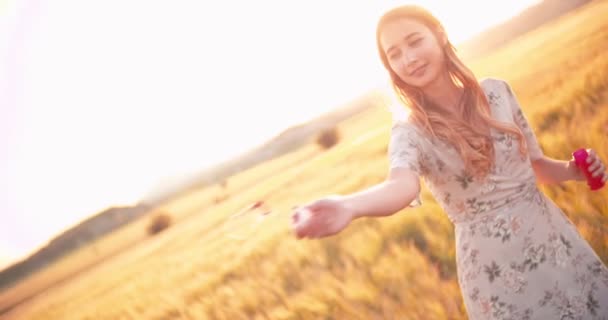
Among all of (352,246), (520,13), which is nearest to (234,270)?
(352,246)

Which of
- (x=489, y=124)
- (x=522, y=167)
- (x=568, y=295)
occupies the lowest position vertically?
(x=568, y=295)

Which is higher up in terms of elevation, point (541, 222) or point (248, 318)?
point (541, 222)

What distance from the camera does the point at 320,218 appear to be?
0.61m

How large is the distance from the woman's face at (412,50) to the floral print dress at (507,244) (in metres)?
0.12

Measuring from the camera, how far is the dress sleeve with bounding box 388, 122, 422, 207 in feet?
2.90

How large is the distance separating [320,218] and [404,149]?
38 cm

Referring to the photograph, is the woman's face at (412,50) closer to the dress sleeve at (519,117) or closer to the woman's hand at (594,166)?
the dress sleeve at (519,117)

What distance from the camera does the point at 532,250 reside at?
3.16 feet

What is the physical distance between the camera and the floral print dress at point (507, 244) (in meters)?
0.95

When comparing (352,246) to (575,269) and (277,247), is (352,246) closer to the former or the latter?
(277,247)

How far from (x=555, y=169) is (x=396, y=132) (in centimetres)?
53

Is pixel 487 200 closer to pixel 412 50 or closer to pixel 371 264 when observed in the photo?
pixel 412 50

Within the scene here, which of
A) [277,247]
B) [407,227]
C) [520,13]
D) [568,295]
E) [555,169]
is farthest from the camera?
[520,13]

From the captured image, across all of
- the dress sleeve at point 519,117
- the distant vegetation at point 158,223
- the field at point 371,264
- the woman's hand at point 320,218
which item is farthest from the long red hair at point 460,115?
the distant vegetation at point 158,223
